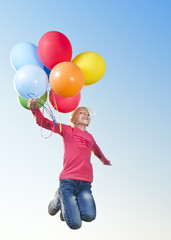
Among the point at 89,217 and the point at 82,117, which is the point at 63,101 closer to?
the point at 82,117

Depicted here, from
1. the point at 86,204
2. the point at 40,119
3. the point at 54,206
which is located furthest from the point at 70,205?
the point at 40,119

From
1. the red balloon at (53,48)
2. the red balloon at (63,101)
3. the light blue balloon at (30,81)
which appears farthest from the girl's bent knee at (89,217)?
the red balloon at (53,48)

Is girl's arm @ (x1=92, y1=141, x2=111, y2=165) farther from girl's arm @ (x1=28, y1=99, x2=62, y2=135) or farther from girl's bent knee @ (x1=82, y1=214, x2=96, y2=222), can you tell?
girl's bent knee @ (x1=82, y1=214, x2=96, y2=222)

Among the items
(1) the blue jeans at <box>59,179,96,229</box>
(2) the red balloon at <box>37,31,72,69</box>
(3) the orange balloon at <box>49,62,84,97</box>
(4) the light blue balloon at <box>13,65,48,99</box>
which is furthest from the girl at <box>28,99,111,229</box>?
(2) the red balloon at <box>37,31,72,69</box>

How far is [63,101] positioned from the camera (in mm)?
4824

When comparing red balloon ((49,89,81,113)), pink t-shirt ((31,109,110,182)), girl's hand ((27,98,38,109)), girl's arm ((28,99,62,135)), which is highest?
red balloon ((49,89,81,113))

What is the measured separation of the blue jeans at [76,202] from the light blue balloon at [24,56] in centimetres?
177


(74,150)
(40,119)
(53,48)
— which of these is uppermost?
(53,48)

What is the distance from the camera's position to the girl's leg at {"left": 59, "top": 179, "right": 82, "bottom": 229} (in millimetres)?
4734

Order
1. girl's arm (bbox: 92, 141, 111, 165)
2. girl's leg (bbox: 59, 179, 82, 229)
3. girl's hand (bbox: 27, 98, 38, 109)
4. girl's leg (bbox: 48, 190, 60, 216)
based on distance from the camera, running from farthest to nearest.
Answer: girl's arm (bbox: 92, 141, 111, 165)
girl's leg (bbox: 48, 190, 60, 216)
girl's leg (bbox: 59, 179, 82, 229)
girl's hand (bbox: 27, 98, 38, 109)

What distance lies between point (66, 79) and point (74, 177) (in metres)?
1.42

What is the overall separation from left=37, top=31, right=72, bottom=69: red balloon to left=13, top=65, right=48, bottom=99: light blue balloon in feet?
0.64

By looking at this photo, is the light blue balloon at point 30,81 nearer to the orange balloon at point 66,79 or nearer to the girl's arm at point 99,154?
the orange balloon at point 66,79

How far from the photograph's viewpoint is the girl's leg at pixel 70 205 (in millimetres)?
4734
